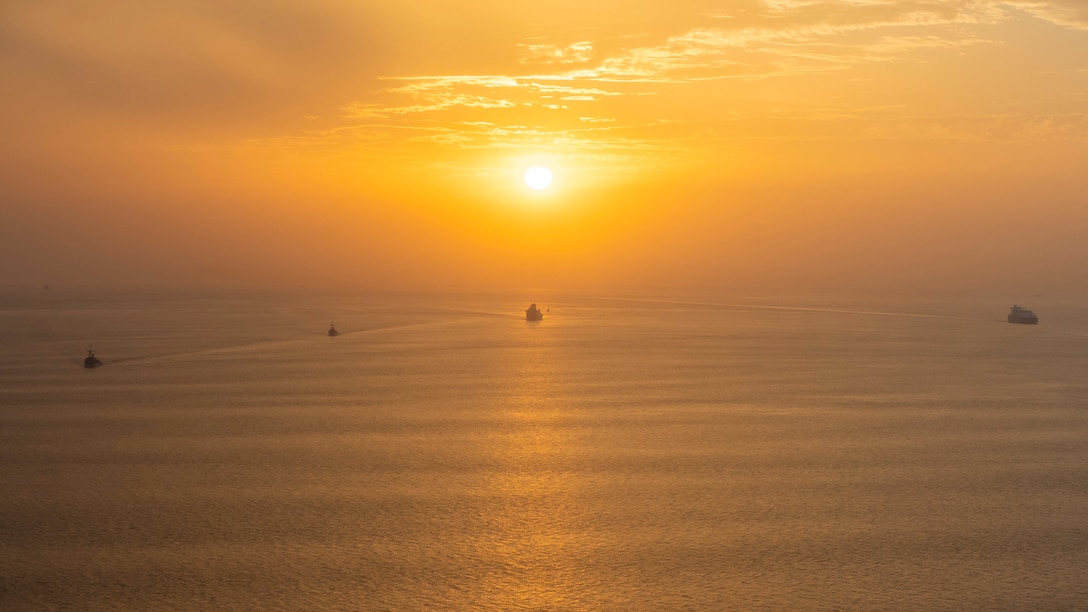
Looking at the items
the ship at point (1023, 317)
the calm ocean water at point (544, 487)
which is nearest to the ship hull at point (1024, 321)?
the ship at point (1023, 317)

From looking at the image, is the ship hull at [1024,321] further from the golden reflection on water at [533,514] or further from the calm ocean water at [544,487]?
the golden reflection on water at [533,514]

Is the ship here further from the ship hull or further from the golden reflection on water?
the golden reflection on water

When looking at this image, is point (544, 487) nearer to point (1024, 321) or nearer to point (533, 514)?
point (533, 514)

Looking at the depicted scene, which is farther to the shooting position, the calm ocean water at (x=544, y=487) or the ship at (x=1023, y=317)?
the ship at (x=1023, y=317)

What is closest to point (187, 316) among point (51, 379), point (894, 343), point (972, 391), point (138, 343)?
point (138, 343)

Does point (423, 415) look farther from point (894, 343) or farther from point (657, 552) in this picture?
point (894, 343)

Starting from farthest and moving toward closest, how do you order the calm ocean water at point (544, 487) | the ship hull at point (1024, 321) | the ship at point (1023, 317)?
the ship at point (1023, 317), the ship hull at point (1024, 321), the calm ocean water at point (544, 487)

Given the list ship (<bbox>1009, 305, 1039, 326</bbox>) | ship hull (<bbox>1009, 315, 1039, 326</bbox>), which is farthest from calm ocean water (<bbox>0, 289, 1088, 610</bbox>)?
ship (<bbox>1009, 305, 1039, 326</bbox>)

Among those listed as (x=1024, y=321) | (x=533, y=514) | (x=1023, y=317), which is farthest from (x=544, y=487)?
(x=1023, y=317)
